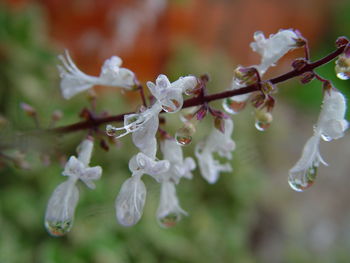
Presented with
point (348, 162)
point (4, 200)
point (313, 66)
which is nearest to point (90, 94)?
point (313, 66)

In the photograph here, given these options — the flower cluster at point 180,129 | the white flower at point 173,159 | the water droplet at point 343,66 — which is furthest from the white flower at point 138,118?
the water droplet at point 343,66

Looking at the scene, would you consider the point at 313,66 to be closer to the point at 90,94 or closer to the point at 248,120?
the point at 90,94

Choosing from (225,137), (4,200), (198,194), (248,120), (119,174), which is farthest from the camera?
(248,120)

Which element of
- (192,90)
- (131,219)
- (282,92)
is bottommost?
(131,219)

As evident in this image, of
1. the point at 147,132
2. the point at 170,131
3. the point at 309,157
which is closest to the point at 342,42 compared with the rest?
the point at 309,157

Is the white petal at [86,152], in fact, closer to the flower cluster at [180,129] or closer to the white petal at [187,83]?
the flower cluster at [180,129]
